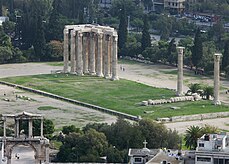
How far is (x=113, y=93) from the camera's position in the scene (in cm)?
10275

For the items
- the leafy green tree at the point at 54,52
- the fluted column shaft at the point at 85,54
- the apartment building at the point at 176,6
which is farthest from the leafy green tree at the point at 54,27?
the apartment building at the point at 176,6

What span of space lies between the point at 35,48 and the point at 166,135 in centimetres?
4527

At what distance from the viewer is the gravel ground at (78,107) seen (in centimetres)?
9219

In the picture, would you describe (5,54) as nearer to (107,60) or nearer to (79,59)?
(79,59)

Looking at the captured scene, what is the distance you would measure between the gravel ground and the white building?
2389 cm

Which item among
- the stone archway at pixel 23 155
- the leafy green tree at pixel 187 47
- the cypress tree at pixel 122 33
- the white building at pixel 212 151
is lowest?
the stone archway at pixel 23 155

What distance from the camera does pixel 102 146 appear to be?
7656 cm

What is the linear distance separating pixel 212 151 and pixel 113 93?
39.3m

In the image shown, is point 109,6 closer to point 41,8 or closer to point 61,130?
point 41,8

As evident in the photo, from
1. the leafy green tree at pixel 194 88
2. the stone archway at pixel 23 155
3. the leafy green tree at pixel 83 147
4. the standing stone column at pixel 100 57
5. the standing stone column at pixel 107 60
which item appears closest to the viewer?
the stone archway at pixel 23 155

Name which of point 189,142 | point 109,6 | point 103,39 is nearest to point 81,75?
point 103,39

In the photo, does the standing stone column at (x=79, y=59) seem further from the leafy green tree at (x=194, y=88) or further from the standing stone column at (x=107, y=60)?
the leafy green tree at (x=194, y=88)

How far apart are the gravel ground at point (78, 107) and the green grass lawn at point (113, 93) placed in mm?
2011

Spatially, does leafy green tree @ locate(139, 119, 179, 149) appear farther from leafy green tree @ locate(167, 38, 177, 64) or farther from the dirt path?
leafy green tree @ locate(167, 38, 177, 64)
